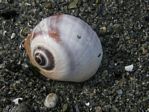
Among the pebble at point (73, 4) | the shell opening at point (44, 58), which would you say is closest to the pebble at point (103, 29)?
the pebble at point (73, 4)

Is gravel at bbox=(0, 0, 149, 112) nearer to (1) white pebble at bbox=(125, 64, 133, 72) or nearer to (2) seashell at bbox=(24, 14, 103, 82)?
(1) white pebble at bbox=(125, 64, 133, 72)

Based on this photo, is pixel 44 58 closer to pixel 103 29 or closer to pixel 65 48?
pixel 65 48

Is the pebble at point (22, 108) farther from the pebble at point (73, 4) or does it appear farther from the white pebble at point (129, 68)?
the pebble at point (73, 4)

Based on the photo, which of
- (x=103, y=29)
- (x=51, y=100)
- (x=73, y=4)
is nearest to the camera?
(x=51, y=100)

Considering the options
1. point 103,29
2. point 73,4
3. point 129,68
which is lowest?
point 129,68

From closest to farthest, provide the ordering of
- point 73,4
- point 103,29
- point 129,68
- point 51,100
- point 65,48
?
point 65,48 → point 51,100 → point 129,68 → point 103,29 → point 73,4

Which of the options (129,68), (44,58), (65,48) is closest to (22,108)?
(44,58)

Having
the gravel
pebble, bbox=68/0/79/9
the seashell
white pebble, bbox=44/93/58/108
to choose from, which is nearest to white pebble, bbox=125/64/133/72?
the gravel
